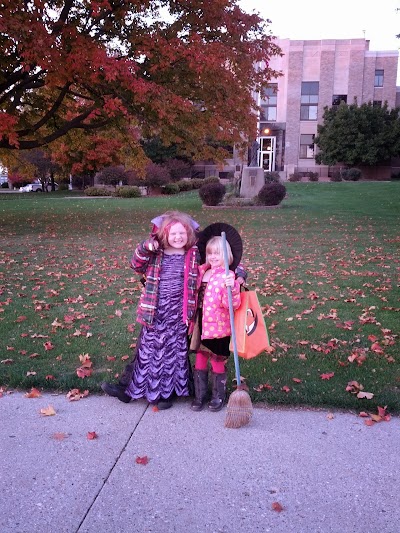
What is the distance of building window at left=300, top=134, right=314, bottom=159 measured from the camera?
4859 centimetres

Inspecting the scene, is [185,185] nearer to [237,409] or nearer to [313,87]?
[313,87]

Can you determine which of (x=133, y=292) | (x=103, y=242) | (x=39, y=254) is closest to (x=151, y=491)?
(x=133, y=292)

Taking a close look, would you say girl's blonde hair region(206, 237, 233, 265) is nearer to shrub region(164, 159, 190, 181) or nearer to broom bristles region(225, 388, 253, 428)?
broom bristles region(225, 388, 253, 428)

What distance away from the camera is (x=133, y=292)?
23.5 feet

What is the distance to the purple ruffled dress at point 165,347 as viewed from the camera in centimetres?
370

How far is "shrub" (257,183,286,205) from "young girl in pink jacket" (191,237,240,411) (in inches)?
686

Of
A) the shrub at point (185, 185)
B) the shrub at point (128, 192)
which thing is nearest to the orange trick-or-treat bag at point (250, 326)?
the shrub at point (128, 192)

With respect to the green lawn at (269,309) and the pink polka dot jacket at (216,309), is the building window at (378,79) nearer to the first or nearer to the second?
the green lawn at (269,309)

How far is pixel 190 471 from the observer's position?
9.37ft

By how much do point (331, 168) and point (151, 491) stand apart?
46.3m

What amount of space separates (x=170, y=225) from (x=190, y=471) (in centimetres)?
160

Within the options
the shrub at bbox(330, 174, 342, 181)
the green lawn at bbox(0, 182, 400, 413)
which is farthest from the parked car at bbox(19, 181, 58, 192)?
the green lawn at bbox(0, 182, 400, 413)

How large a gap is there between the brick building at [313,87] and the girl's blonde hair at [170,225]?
44032 mm

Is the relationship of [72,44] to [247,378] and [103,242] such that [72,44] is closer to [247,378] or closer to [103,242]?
[103,242]
